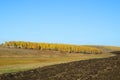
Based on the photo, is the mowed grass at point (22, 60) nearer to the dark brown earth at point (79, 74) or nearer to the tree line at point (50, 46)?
the dark brown earth at point (79, 74)

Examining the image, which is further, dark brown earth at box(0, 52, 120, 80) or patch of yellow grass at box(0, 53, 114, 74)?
patch of yellow grass at box(0, 53, 114, 74)

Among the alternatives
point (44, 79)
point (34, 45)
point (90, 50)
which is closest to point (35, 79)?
point (44, 79)

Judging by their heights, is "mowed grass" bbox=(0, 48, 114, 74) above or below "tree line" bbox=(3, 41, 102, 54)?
below

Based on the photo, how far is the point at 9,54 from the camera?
348ft

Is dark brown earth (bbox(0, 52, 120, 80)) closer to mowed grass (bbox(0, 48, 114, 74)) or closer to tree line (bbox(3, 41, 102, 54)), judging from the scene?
mowed grass (bbox(0, 48, 114, 74))

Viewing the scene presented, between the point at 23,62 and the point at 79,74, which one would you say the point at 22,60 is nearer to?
the point at 23,62

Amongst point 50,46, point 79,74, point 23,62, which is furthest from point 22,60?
point 50,46

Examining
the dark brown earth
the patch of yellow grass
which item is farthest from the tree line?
the dark brown earth

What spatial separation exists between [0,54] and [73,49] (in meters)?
92.3

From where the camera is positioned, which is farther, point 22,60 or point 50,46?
point 50,46

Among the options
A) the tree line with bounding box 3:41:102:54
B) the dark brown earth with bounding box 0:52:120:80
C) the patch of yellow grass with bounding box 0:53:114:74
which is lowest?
the patch of yellow grass with bounding box 0:53:114:74

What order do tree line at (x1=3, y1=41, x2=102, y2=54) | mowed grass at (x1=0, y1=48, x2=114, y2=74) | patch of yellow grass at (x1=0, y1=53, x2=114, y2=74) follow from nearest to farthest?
1. patch of yellow grass at (x1=0, y1=53, x2=114, y2=74)
2. mowed grass at (x1=0, y1=48, x2=114, y2=74)
3. tree line at (x1=3, y1=41, x2=102, y2=54)

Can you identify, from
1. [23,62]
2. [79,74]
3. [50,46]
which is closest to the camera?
[79,74]

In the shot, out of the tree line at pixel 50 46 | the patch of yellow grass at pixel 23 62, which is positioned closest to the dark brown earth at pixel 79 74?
the patch of yellow grass at pixel 23 62
